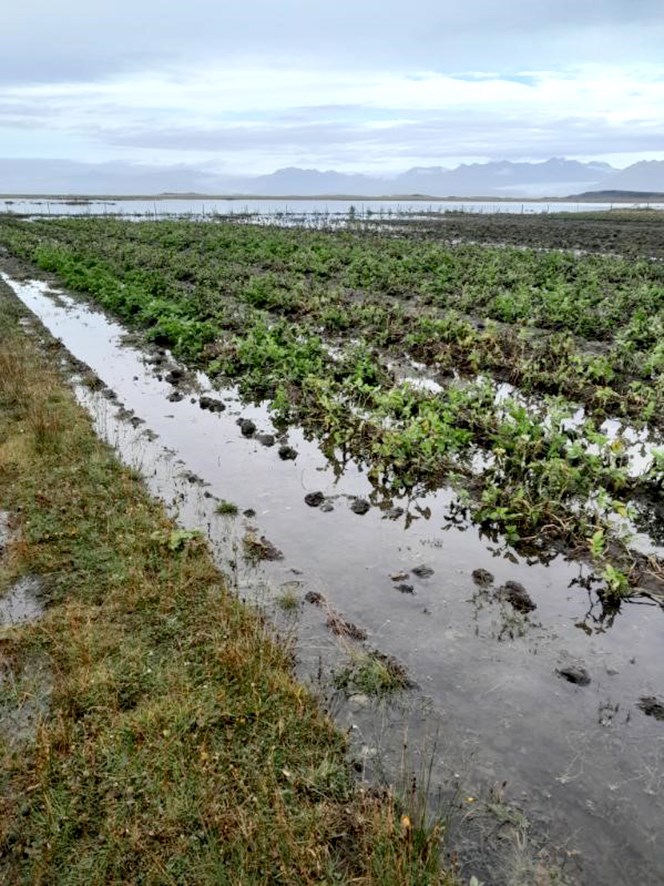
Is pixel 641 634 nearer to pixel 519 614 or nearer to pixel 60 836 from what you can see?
pixel 519 614

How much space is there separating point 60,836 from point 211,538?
365cm

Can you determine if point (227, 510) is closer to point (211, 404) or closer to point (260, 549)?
point (260, 549)

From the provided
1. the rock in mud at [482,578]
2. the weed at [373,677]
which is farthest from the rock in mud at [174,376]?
the weed at [373,677]

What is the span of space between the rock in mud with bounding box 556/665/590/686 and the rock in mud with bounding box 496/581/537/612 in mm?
813

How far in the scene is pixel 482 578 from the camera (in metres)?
6.46

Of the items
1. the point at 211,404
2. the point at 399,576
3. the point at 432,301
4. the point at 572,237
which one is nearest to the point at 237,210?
the point at 572,237

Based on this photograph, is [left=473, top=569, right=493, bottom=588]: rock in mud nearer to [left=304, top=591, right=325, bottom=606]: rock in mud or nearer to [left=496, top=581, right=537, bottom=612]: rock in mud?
[left=496, top=581, right=537, bottom=612]: rock in mud

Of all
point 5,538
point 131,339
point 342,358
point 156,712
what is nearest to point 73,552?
point 5,538

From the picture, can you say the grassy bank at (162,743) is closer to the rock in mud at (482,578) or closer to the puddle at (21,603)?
the puddle at (21,603)

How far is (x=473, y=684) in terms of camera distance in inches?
200

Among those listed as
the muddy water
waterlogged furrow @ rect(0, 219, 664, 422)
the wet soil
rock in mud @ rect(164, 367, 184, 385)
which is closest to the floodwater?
the wet soil

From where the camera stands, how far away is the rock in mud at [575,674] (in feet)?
16.8

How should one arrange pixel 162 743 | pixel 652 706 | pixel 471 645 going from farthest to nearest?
pixel 471 645 → pixel 652 706 → pixel 162 743

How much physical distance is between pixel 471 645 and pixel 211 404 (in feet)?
23.9
